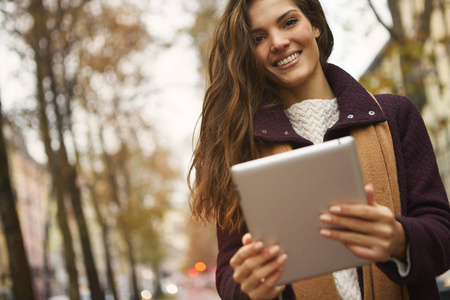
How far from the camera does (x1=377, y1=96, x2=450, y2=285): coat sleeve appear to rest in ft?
5.72

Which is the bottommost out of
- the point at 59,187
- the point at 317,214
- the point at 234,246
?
the point at 59,187

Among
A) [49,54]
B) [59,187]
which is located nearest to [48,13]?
A: [49,54]

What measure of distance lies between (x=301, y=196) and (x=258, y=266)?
0.25 m

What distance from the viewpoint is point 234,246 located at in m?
2.23

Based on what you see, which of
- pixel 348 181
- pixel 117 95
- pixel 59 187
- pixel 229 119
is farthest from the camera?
pixel 117 95

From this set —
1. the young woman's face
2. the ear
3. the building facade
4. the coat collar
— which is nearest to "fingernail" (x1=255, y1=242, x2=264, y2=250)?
the coat collar

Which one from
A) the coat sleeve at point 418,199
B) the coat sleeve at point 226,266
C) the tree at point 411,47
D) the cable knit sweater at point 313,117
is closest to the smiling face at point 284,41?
the cable knit sweater at point 313,117

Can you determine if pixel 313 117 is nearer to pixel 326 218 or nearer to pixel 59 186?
pixel 326 218

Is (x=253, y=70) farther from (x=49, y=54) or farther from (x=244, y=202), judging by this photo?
(x=49, y=54)

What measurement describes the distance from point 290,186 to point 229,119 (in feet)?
2.50

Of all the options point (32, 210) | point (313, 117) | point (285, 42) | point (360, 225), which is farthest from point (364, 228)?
point (32, 210)

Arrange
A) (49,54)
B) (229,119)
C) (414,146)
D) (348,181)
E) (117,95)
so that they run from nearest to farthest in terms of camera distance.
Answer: (348,181) < (414,146) < (229,119) < (49,54) < (117,95)

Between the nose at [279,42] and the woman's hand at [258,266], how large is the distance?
3.12 ft

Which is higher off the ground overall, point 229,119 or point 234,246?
point 229,119
